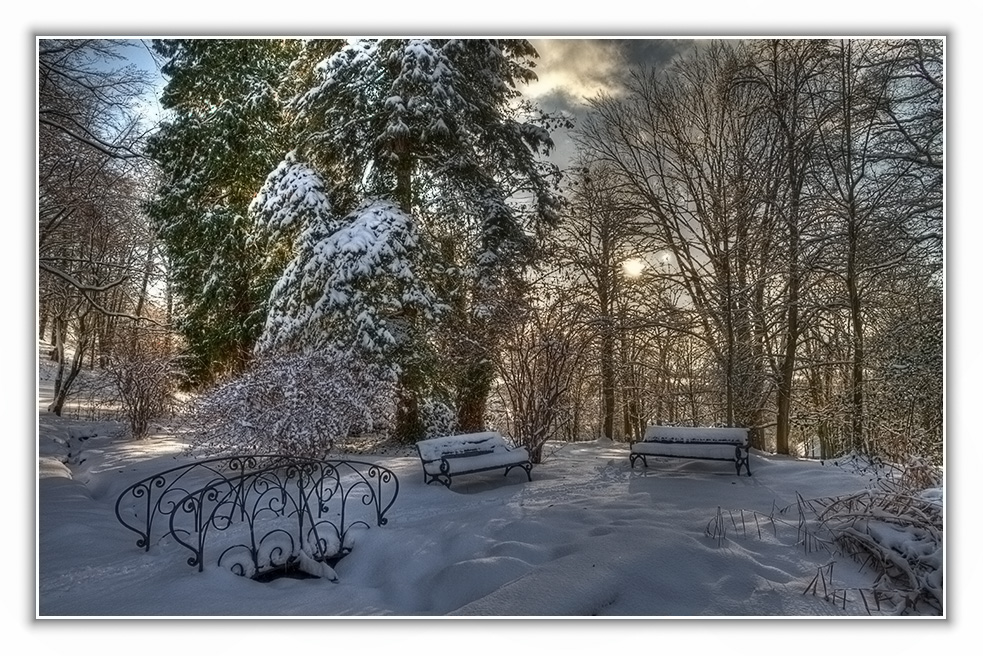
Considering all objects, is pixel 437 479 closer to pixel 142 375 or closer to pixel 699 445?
pixel 699 445

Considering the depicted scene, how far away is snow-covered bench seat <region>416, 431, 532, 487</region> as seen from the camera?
4.51 metres

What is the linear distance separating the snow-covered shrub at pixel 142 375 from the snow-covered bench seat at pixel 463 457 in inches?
101

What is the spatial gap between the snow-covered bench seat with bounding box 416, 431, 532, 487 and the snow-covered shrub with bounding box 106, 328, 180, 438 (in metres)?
2.57

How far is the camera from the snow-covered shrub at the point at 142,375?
16.3ft

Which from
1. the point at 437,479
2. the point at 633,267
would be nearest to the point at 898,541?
the point at 437,479

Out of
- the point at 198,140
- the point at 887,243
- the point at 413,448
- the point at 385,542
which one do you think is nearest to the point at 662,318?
the point at 887,243

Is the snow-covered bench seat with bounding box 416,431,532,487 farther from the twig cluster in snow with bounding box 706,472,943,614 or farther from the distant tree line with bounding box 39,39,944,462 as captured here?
the twig cluster in snow with bounding box 706,472,943,614

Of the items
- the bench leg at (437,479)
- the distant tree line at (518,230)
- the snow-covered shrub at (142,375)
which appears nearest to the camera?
the distant tree line at (518,230)

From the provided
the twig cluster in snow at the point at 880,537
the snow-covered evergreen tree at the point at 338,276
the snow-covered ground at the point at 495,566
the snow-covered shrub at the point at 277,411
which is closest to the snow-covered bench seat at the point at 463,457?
the snow-covered ground at the point at 495,566

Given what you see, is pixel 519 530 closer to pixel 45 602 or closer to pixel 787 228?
pixel 45 602

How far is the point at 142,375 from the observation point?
5230mm

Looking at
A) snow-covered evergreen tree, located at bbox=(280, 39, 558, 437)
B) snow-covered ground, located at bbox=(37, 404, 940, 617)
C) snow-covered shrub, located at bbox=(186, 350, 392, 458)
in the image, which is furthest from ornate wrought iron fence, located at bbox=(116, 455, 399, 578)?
snow-covered evergreen tree, located at bbox=(280, 39, 558, 437)

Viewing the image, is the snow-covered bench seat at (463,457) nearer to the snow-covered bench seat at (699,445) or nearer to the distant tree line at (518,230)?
the distant tree line at (518,230)
